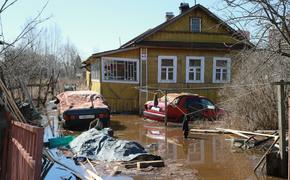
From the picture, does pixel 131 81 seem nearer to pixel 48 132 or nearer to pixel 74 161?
pixel 48 132

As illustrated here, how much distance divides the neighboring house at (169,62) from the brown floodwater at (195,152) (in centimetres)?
753

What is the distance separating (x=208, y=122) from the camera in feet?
61.9

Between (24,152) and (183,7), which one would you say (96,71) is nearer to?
(183,7)

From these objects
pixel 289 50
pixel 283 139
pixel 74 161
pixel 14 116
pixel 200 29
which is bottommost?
pixel 74 161

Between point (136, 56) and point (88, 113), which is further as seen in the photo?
point (136, 56)

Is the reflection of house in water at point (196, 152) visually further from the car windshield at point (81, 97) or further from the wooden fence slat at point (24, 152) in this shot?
the car windshield at point (81, 97)

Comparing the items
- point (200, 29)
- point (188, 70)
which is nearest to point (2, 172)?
point (188, 70)

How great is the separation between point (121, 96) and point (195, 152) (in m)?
14.2

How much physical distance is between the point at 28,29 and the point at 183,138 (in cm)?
823

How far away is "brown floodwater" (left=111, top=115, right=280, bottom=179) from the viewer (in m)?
10.0

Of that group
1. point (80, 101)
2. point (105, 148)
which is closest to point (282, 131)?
point (105, 148)

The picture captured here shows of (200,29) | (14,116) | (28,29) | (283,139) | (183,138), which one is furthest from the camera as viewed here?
(200,29)

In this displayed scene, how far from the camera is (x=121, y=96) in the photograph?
26.4 meters

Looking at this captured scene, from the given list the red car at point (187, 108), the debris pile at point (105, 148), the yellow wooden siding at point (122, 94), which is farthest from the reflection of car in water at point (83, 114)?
the yellow wooden siding at point (122, 94)
